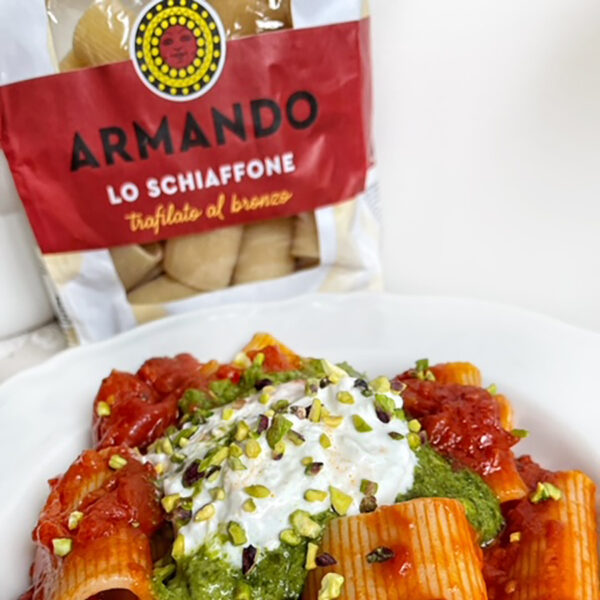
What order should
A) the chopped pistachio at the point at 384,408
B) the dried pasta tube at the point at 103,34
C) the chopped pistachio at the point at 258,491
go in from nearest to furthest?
the chopped pistachio at the point at 258,491
the chopped pistachio at the point at 384,408
the dried pasta tube at the point at 103,34

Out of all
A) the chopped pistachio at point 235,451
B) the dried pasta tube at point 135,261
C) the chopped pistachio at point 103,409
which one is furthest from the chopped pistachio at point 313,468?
the dried pasta tube at point 135,261

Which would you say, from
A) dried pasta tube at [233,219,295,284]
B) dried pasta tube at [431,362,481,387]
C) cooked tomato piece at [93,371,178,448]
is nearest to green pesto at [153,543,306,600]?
cooked tomato piece at [93,371,178,448]

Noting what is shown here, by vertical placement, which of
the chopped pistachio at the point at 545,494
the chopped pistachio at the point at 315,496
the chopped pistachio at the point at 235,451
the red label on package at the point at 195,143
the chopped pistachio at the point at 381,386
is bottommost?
the chopped pistachio at the point at 545,494

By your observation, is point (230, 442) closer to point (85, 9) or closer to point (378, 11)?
point (85, 9)

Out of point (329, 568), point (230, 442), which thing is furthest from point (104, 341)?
point (329, 568)

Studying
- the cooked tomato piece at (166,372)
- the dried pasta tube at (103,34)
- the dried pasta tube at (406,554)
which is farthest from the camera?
the cooked tomato piece at (166,372)

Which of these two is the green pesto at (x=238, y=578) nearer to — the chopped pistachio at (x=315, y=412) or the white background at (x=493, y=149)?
the chopped pistachio at (x=315, y=412)

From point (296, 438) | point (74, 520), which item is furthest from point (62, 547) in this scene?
point (296, 438)
